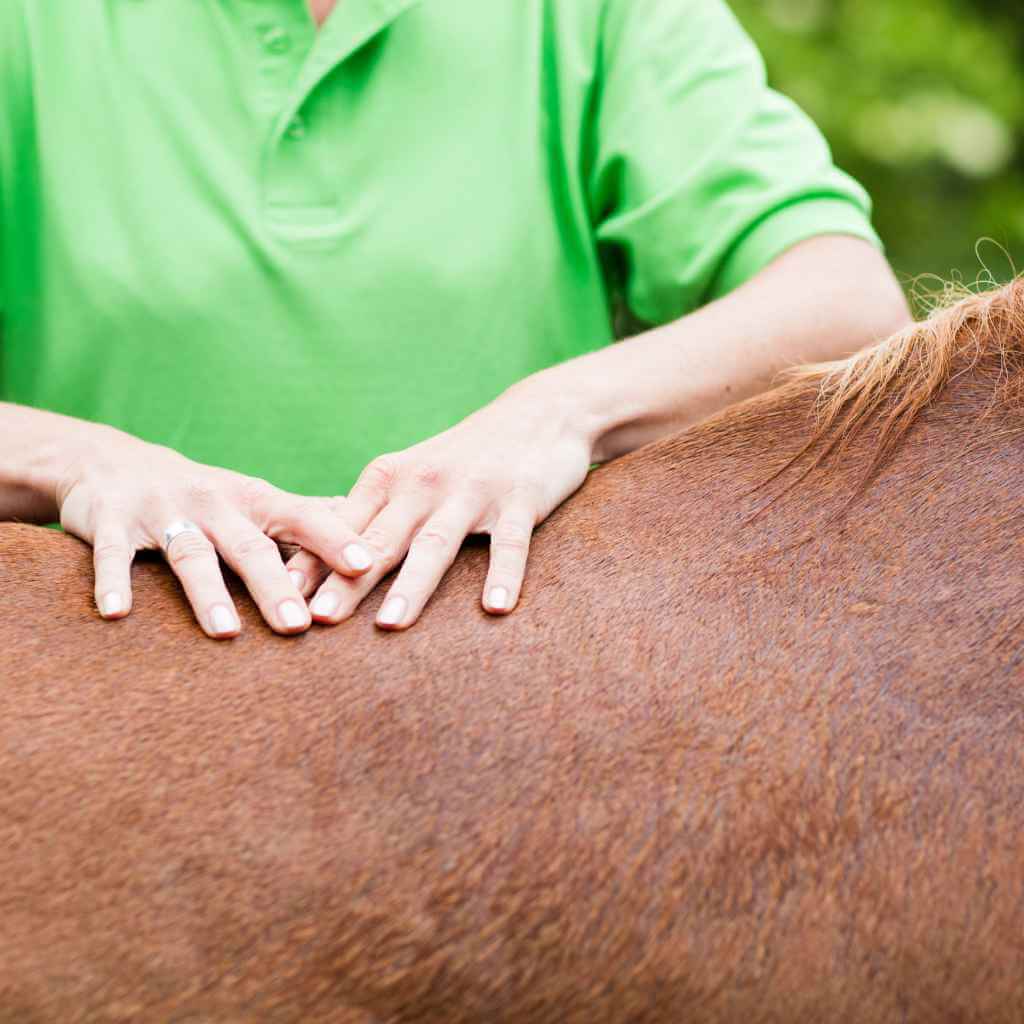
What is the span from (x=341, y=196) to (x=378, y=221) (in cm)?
6

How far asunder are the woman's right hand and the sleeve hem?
2.15 ft

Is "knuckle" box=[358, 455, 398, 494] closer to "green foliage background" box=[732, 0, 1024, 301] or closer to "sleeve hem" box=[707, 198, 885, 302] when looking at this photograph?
"sleeve hem" box=[707, 198, 885, 302]

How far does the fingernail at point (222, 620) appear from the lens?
115 cm

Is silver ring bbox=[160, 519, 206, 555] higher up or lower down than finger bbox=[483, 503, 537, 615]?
higher up

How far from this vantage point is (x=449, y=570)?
4.09 feet

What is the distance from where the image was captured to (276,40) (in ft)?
5.12

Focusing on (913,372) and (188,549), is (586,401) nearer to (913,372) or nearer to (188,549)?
(913,372)

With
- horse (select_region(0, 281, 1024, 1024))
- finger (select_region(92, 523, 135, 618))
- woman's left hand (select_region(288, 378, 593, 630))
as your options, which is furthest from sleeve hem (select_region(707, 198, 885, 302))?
finger (select_region(92, 523, 135, 618))

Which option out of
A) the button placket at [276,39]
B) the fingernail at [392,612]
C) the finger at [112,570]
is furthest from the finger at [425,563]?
the button placket at [276,39]

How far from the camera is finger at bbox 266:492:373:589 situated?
119 cm

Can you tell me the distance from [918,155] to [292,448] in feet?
9.99

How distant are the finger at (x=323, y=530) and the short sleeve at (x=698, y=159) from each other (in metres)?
0.63

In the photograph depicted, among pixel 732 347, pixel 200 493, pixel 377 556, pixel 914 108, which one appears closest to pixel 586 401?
pixel 732 347

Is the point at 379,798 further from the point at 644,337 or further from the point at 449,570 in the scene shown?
the point at 644,337
